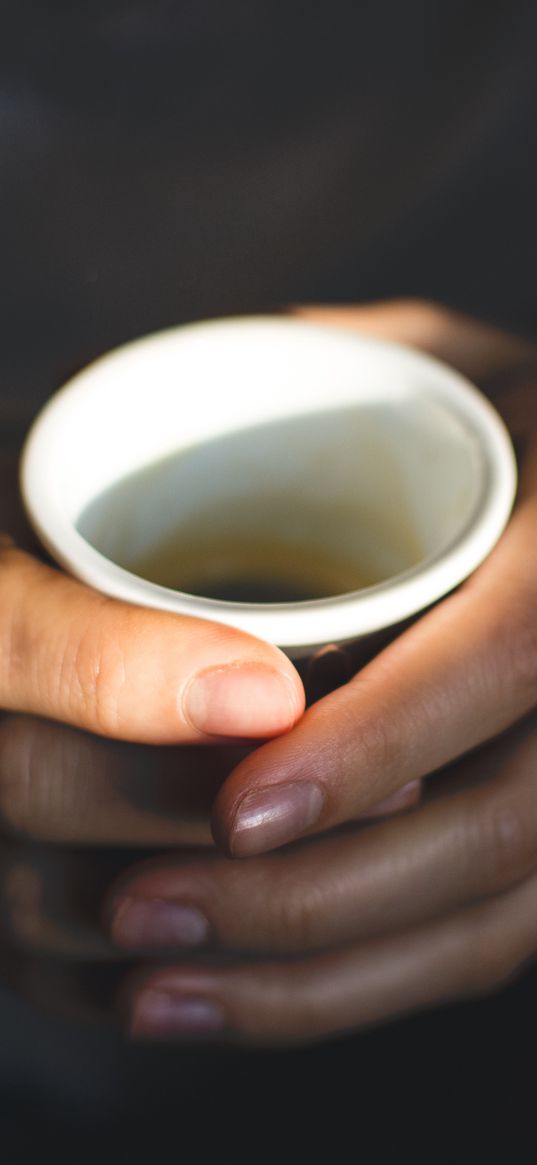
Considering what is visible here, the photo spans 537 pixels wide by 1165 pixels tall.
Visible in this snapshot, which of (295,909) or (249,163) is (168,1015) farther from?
(249,163)

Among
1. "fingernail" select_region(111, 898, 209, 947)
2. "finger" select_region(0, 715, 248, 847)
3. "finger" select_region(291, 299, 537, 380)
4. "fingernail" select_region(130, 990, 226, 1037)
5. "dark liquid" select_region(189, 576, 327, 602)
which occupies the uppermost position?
"finger" select_region(291, 299, 537, 380)

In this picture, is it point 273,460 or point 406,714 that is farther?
point 273,460

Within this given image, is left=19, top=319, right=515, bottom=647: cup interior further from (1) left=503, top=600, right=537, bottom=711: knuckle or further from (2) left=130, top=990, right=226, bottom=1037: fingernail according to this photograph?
(2) left=130, top=990, right=226, bottom=1037: fingernail

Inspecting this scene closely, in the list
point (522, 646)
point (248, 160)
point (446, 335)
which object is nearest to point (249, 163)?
point (248, 160)

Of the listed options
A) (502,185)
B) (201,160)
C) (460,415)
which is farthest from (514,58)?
(460,415)

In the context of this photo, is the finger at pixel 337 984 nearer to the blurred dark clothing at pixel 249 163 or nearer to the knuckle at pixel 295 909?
the knuckle at pixel 295 909

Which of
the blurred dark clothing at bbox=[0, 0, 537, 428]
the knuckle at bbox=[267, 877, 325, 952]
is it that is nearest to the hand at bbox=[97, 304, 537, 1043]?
the knuckle at bbox=[267, 877, 325, 952]
